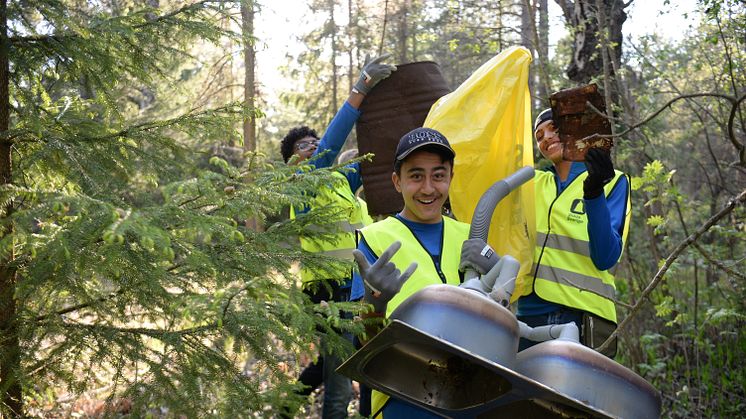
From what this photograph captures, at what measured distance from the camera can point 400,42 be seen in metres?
13.8

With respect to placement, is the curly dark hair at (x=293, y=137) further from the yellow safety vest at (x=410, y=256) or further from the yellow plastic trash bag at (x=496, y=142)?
the yellow safety vest at (x=410, y=256)

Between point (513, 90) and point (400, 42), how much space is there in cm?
1091

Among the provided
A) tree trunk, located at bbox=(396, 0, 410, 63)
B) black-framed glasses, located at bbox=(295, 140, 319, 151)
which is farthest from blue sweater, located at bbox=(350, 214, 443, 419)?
tree trunk, located at bbox=(396, 0, 410, 63)

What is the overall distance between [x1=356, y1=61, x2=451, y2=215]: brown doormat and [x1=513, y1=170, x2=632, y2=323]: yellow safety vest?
2.95 ft

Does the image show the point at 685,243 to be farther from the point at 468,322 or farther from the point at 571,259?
the point at 468,322

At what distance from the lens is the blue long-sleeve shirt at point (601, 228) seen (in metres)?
2.98

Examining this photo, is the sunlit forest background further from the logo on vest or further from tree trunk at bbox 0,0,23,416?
the logo on vest

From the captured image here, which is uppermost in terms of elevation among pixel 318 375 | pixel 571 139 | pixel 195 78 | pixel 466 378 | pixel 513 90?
pixel 195 78

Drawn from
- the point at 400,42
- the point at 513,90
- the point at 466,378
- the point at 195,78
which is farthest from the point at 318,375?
the point at 400,42

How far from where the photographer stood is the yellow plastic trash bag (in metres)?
3.13

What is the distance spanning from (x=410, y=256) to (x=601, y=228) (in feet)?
3.29

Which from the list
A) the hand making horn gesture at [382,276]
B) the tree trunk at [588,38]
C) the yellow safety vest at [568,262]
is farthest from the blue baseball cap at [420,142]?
the tree trunk at [588,38]

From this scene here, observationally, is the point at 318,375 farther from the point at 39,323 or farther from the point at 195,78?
the point at 195,78

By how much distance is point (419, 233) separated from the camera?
2.68m
